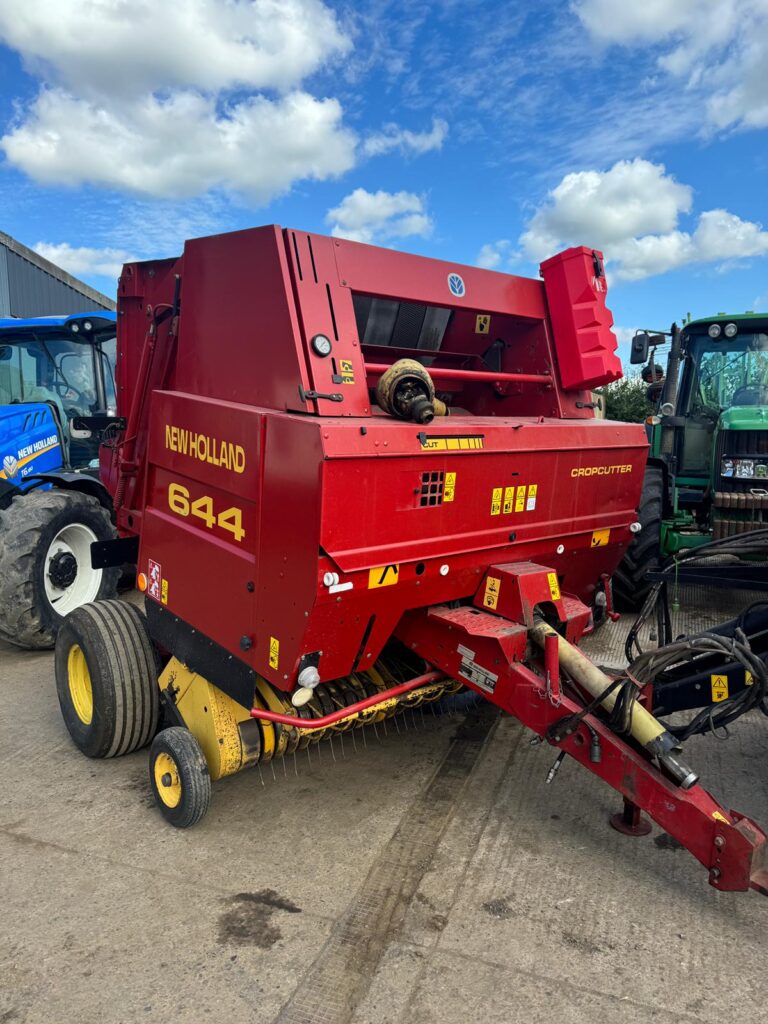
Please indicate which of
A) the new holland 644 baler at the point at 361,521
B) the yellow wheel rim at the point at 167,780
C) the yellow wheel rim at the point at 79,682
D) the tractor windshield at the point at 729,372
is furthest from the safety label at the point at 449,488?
the tractor windshield at the point at 729,372

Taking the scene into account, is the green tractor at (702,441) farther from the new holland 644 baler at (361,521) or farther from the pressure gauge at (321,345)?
the pressure gauge at (321,345)

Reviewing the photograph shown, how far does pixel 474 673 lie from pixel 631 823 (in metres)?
0.89

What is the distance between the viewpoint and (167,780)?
3076 mm

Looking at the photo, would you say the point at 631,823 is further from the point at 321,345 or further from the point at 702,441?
the point at 702,441

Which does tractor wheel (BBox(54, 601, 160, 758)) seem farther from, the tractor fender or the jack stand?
the jack stand

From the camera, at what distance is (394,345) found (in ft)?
11.9

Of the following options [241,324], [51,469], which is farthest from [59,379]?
[241,324]

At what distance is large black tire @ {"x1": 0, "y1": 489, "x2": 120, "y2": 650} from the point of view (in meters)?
4.85

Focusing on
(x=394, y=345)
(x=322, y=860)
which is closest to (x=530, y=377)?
(x=394, y=345)

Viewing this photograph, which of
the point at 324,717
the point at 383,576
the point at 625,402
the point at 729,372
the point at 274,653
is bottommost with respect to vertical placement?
the point at 324,717

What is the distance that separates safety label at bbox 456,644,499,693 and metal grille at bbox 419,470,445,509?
2.10 feet

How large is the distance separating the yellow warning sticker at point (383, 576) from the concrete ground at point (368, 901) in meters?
1.09

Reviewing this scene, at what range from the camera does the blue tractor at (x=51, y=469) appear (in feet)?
16.1

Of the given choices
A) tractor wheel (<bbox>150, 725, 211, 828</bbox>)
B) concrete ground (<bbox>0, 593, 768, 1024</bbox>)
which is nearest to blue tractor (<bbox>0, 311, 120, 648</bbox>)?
concrete ground (<bbox>0, 593, 768, 1024</bbox>)
